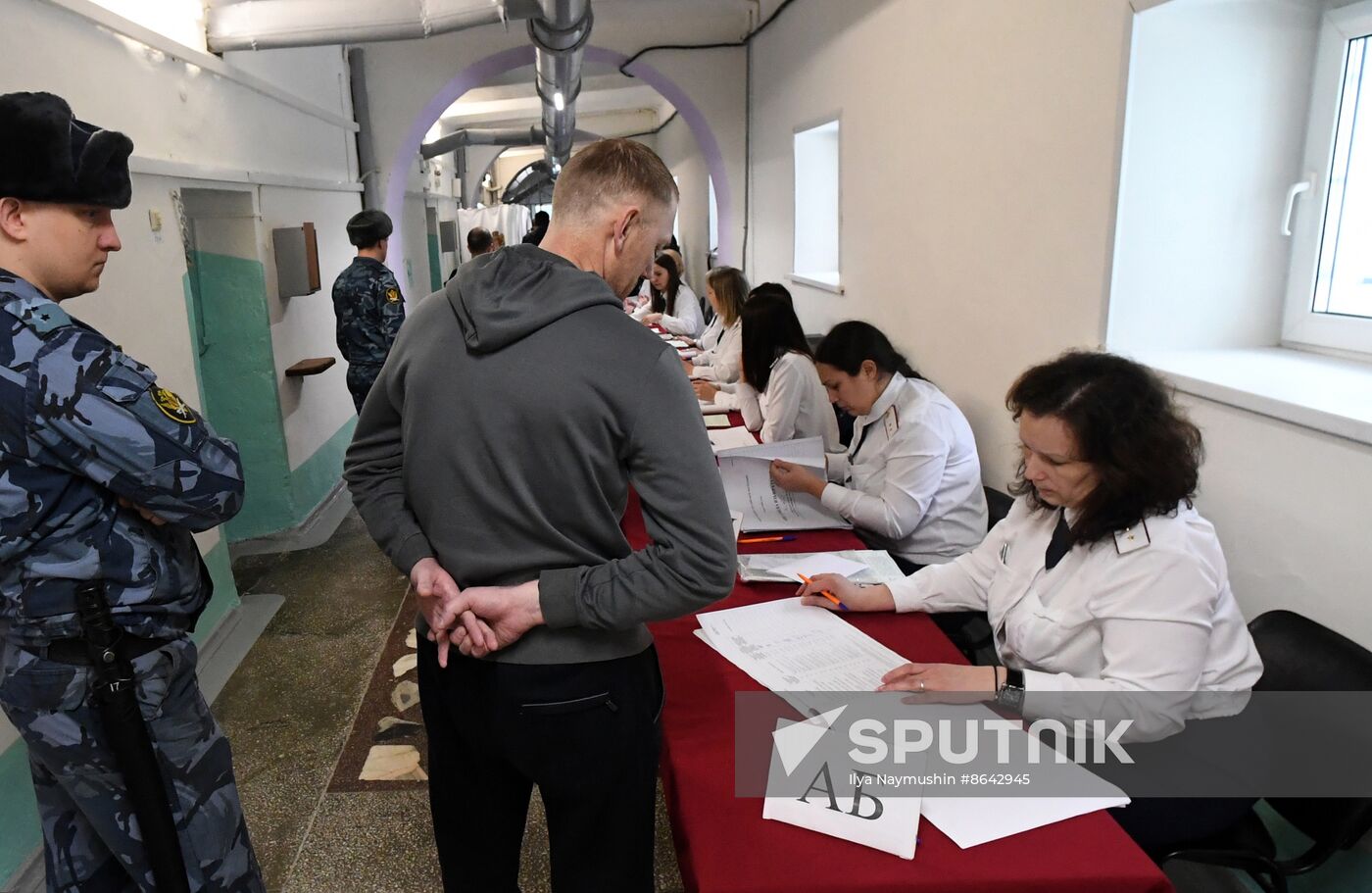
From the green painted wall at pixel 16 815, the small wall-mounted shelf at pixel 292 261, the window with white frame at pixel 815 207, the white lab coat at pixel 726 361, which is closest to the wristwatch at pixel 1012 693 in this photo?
the green painted wall at pixel 16 815

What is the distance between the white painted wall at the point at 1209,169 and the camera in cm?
205

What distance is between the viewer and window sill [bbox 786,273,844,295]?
489 centimetres

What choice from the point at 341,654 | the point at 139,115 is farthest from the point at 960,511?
the point at 139,115

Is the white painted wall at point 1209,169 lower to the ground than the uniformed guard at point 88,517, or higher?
higher

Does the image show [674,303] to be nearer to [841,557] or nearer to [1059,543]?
[841,557]

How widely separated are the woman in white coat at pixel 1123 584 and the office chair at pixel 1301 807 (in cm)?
5

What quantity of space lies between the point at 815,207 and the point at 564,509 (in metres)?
5.02

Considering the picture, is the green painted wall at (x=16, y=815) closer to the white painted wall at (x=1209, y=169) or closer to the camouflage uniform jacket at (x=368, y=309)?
the camouflage uniform jacket at (x=368, y=309)

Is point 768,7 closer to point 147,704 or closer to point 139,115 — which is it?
point 139,115

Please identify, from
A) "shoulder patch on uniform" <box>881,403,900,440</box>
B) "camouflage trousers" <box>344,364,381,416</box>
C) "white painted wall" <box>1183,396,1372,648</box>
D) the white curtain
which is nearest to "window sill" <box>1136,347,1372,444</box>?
"white painted wall" <box>1183,396,1372,648</box>

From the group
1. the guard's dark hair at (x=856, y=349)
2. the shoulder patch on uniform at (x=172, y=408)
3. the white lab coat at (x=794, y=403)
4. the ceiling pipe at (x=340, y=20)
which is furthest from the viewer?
the ceiling pipe at (x=340, y=20)

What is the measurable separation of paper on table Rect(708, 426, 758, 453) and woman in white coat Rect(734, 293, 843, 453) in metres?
0.09

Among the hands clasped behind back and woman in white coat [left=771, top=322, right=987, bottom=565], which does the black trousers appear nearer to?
the hands clasped behind back

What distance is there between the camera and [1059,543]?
1.50m
